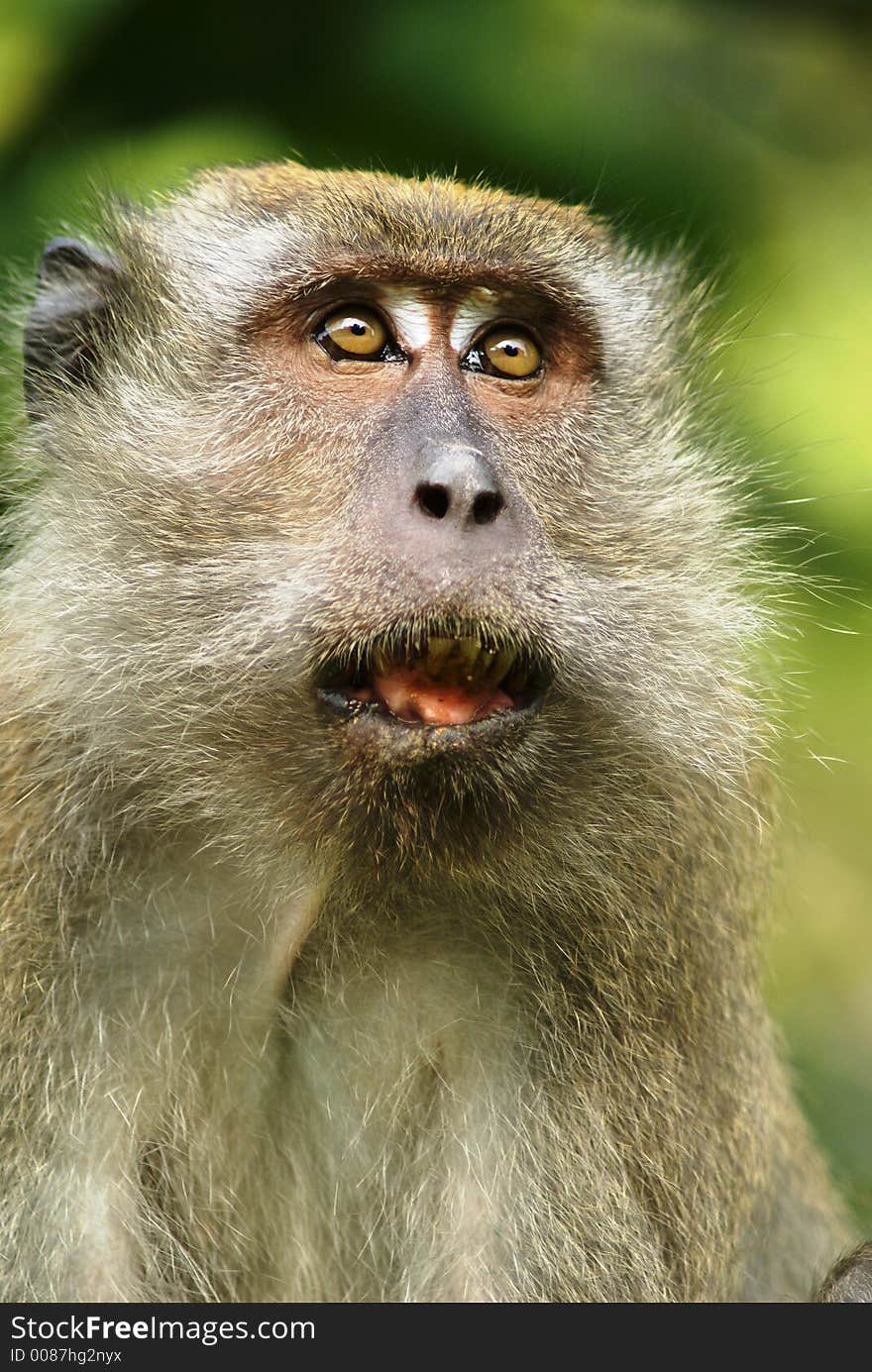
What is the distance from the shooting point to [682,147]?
5.25m

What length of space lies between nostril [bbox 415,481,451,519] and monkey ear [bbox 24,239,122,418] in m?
1.02

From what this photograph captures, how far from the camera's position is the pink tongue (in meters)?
2.84

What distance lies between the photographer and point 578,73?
517 centimetres

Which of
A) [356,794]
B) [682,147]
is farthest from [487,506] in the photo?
[682,147]

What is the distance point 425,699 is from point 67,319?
49.4 inches

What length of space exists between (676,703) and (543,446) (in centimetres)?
58

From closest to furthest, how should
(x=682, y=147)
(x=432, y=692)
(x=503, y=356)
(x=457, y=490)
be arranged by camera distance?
(x=457, y=490), (x=432, y=692), (x=503, y=356), (x=682, y=147)

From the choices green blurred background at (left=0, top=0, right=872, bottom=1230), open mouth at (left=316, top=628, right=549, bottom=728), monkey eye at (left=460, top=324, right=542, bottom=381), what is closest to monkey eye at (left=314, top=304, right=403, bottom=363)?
monkey eye at (left=460, top=324, right=542, bottom=381)

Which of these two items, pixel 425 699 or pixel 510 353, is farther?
pixel 510 353

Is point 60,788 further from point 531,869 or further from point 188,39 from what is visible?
point 188,39

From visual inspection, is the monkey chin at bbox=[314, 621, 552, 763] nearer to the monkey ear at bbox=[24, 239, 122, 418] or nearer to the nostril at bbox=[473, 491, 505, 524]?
the nostril at bbox=[473, 491, 505, 524]

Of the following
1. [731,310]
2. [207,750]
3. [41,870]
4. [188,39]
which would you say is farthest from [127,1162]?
[188,39]

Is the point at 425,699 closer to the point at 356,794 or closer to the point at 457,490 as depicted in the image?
the point at 356,794
